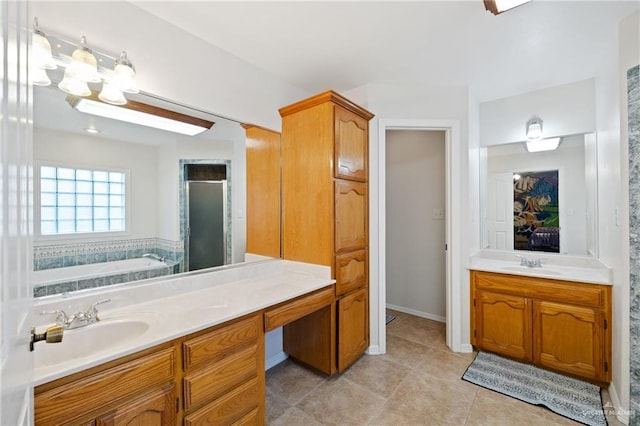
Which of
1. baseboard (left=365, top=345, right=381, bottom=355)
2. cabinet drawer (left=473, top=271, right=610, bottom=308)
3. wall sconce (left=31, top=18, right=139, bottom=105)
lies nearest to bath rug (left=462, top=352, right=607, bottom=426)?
cabinet drawer (left=473, top=271, right=610, bottom=308)

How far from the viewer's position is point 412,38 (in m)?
1.93

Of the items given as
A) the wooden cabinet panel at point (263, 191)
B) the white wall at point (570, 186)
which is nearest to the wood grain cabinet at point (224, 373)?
the wooden cabinet panel at point (263, 191)

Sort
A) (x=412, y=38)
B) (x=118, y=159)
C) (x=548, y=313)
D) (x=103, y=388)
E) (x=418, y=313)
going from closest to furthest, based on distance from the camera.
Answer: (x=103, y=388)
(x=118, y=159)
(x=412, y=38)
(x=548, y=313)
(x=418, y=313)

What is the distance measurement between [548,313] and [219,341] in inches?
97.9

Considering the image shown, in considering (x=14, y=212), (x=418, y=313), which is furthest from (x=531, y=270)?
(x=14, y=212)

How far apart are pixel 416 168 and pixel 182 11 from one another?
9.22 ft

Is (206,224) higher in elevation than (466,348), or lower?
higher

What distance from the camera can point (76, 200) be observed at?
1412 mm

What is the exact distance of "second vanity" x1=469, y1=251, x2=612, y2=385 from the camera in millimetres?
2047

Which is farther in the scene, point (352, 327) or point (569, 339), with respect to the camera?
point (352, 327)

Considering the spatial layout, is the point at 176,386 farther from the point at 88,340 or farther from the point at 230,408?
the point at 88,340

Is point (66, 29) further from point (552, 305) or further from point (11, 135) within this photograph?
point (552, 305)

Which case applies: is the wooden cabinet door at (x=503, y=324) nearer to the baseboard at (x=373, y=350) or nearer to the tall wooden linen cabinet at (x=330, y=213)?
the baseboard at (x=373, y=350)

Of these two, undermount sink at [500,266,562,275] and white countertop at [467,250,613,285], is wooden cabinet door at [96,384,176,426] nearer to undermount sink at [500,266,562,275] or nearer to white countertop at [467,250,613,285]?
white countertop at [467,250,613,285]
